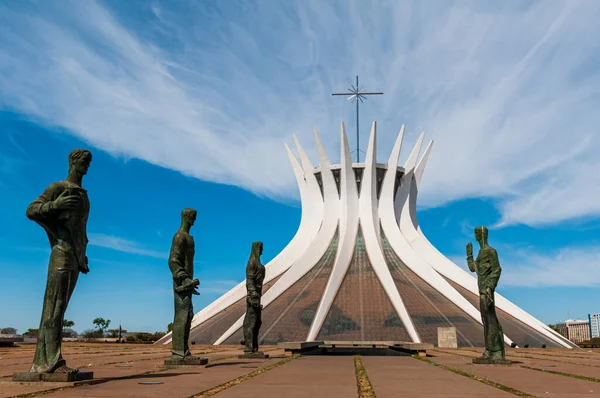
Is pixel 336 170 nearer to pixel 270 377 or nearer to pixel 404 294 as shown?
pixel 404 294

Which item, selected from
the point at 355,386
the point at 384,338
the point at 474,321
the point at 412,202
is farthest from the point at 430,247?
the point at 355,386

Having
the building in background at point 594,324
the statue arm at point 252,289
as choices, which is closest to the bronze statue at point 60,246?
the statue arm at point 252,289

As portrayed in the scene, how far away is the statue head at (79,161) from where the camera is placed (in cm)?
650

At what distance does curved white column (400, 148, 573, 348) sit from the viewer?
92.7 ft

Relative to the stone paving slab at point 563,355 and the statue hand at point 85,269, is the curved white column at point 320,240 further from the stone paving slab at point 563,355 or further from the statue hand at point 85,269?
the statue hand at point 85,269

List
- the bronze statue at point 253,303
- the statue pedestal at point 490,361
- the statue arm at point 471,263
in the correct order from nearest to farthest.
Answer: the statue pedestal at point 490,361
the statue arm at point 471,263
the bronze statue at point 253,303

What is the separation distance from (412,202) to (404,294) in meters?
10.7

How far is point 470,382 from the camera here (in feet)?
20.4

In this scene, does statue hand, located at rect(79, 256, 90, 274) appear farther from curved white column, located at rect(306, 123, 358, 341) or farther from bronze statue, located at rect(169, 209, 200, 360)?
Answer: curved white column, located at rect(306, 123, 358, 341)

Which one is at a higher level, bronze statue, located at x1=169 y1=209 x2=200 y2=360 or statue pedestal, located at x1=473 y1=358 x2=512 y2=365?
bronze statue, located at x1=169 y1=209 x2=200 y2=360

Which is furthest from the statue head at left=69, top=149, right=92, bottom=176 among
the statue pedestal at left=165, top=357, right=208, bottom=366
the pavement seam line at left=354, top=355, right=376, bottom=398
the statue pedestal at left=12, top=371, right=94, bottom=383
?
the pavement seam line at left=354, top=355, right=376, bottom=398

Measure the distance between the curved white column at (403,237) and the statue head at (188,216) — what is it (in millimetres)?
20384

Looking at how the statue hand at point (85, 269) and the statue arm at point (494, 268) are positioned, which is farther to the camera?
the statue arm at point (494, 268)

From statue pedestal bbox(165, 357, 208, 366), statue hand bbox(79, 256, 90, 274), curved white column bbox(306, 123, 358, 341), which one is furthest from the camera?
curved white column bbox(306, 123, 358, 341)
